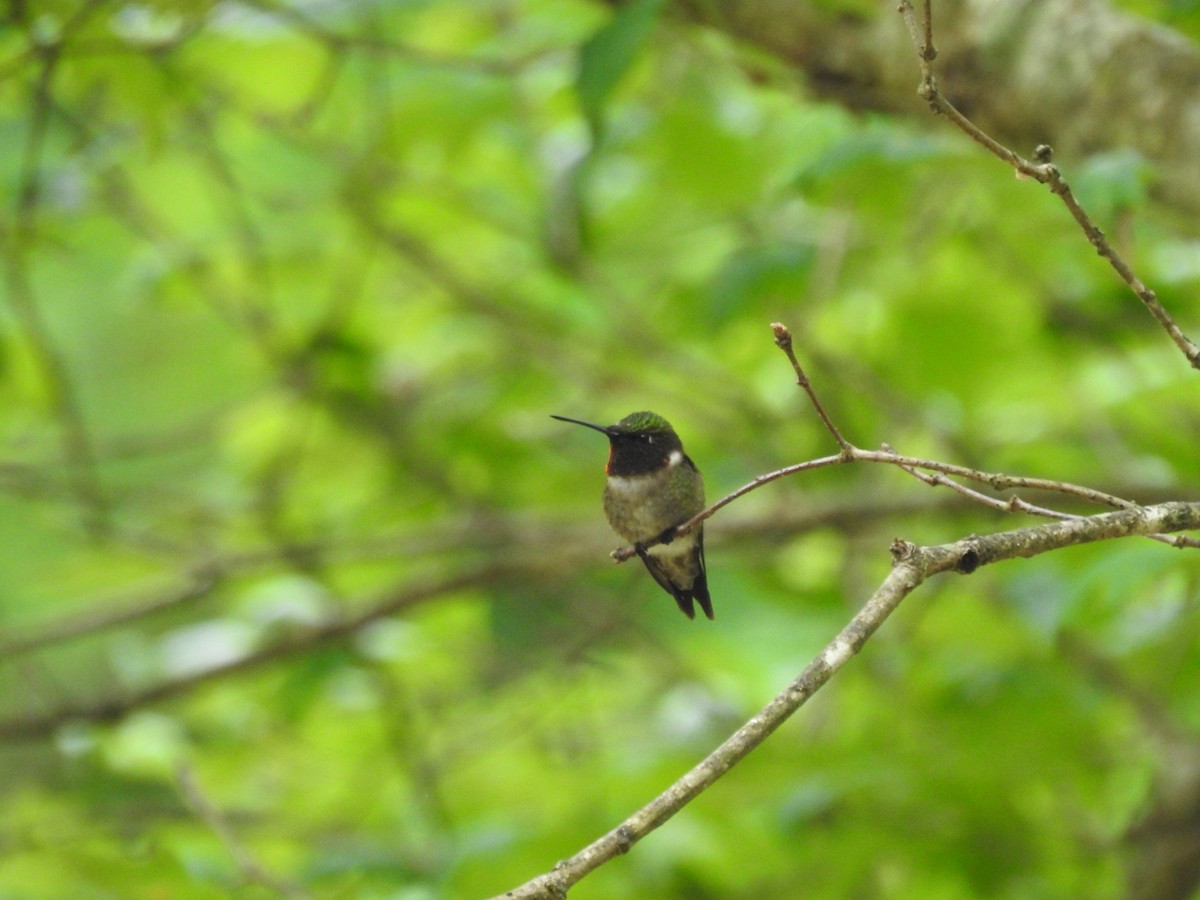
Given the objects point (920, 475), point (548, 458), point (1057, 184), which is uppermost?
point (548, 458)

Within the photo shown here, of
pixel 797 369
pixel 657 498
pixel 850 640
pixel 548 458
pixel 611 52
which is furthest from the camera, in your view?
pixel 548 458

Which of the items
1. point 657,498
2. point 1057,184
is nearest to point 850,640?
point 1057,184

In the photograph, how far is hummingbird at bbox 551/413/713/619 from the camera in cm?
290

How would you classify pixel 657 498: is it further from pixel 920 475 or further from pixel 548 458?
pixel 548 458

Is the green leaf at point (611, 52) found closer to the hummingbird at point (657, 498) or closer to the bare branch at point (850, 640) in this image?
the hummingbird at point (657, 498)

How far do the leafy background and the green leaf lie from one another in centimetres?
8

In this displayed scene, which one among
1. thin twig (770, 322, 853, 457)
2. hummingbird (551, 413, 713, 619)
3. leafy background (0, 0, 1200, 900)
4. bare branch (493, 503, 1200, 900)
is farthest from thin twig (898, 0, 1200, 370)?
leafy background (0, 0, 1200, 900)

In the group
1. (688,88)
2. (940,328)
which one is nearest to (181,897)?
(940,328)

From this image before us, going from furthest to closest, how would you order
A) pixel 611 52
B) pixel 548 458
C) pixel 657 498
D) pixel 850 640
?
pixel 548 458 → pixel 611 52 → pixel 657 498 → pixel 850 640

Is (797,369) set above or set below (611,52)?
below

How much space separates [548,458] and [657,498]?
142 inches

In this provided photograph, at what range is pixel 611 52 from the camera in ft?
10.7

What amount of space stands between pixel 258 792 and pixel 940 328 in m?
4.31

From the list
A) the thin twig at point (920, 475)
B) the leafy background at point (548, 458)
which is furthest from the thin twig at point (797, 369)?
the leafy background at point (548, 458)
